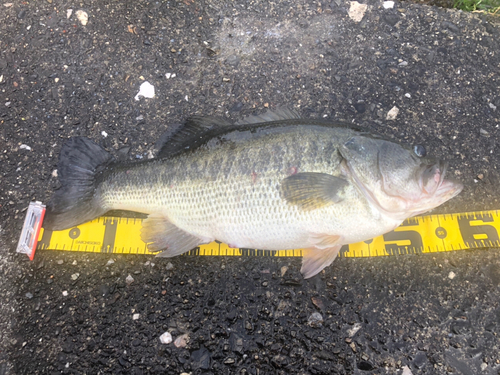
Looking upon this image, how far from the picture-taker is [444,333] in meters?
2.20

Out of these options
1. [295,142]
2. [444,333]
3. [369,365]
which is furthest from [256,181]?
[444,333]

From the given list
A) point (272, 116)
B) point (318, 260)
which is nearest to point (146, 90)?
point (272, 116)

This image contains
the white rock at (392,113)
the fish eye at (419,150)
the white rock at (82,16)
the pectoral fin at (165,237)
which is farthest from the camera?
the white rock at (82,16)

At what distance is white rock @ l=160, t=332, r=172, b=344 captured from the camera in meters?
2.19

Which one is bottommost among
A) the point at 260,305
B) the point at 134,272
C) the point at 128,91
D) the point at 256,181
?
the point at 260,305

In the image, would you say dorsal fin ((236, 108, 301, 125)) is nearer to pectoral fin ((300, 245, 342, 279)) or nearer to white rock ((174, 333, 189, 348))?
pectoral fin ((300, 245, 342, 279))

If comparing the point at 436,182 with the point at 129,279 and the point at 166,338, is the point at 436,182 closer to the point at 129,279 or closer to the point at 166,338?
the point at 166,338

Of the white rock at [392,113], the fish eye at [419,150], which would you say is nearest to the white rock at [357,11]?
the white rock at [392,113]

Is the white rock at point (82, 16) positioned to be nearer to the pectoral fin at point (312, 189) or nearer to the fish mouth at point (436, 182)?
the pectoral fin at point (312, 189)

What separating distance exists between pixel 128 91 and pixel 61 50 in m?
0.80

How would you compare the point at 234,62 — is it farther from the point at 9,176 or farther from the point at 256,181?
the point at 9,176

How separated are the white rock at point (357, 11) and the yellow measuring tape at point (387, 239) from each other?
6.57 ft

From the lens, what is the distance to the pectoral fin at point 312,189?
6.06 feet

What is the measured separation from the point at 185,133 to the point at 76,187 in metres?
0.98
